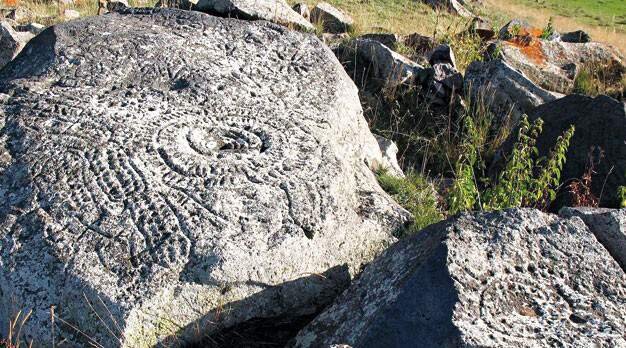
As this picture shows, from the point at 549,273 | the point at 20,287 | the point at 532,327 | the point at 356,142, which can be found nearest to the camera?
the point at 532,327

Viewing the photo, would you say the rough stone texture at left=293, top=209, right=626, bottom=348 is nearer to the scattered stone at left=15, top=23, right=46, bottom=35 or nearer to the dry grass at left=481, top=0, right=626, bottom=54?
the scattered stone at left=15, top=23, right=46, bottom=35

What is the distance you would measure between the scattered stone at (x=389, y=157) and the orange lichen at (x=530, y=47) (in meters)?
2.75

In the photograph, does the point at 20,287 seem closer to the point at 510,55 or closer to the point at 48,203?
the point at 48,203

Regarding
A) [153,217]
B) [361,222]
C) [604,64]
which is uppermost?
[153,217]

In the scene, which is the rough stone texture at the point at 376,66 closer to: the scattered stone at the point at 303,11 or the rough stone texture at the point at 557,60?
the rough stone texture at the point at 557,60

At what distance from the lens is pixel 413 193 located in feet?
17.7

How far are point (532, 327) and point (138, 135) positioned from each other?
2470 mm

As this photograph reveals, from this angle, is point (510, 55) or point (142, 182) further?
point (510, 55)

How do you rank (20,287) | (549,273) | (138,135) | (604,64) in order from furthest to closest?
(604,64) < (138,135) < (20,287) < (549,273)

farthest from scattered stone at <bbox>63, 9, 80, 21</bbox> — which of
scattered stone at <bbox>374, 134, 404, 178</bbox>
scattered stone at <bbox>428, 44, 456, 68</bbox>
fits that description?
scattered stone at <bbox>374, 134, 404, 178</bbox>

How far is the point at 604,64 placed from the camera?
28.4 ft

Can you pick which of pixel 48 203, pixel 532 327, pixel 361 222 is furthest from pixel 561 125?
pixel 48 203

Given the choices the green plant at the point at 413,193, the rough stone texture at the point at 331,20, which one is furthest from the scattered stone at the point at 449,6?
the green plant at the point at 413,193

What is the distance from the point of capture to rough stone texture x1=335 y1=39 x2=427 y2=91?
7.21 m
